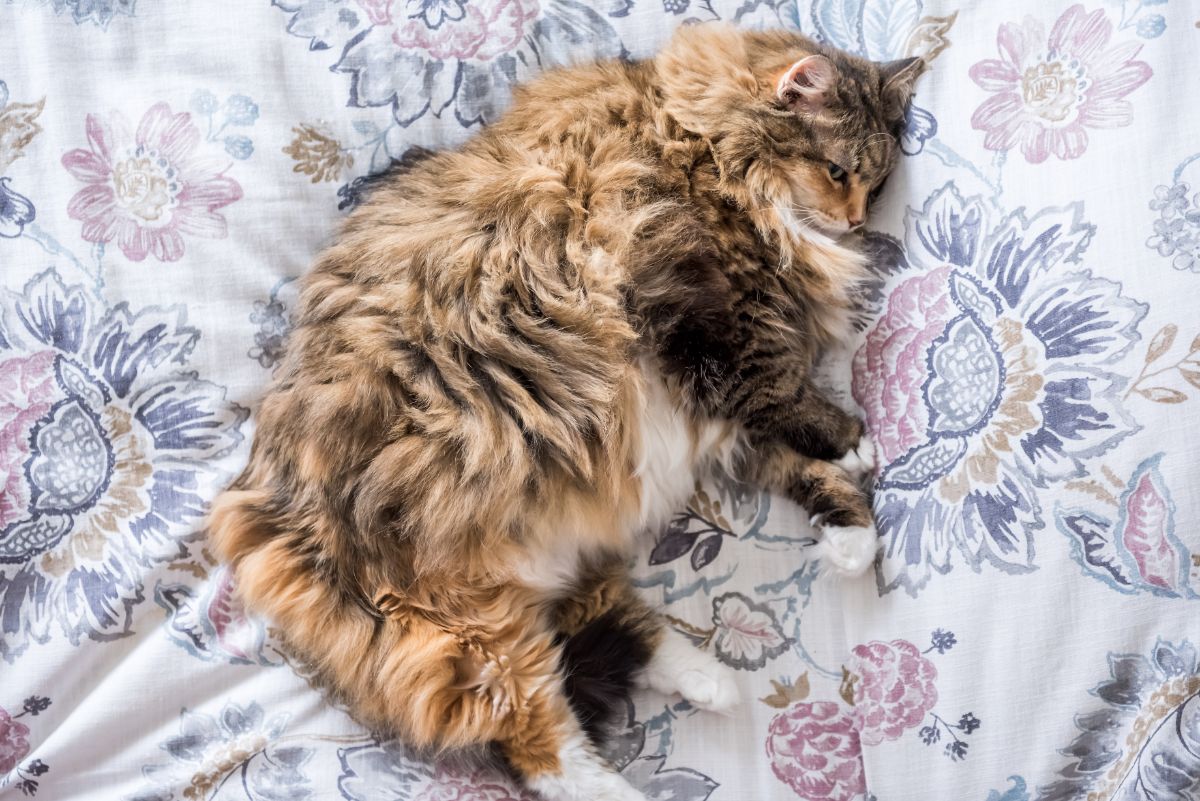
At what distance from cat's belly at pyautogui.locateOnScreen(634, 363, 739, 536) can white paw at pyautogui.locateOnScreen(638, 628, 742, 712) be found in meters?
0.21

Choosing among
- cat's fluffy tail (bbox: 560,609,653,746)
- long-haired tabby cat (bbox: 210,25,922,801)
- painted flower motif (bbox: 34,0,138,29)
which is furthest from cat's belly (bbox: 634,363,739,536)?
painted flower motif (bbox: 34,0,138,29)

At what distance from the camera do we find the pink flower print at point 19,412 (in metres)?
1.40

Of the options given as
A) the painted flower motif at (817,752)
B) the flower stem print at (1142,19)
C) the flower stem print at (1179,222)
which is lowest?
the painted flower motif at (817,752)

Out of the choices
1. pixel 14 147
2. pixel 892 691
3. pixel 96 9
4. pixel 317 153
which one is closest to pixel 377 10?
pixel 317 153

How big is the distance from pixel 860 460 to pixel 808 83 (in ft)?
2.10

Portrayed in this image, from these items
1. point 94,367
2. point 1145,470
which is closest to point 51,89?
Answer: point 94,367

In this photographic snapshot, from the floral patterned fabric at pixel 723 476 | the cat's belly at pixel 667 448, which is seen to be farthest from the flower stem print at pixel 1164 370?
the cat's belly at pixel 667 448

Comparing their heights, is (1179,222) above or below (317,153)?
below

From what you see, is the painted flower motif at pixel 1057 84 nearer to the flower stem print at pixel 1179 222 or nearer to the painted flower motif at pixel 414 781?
the flower stem print at pixel 1179 222

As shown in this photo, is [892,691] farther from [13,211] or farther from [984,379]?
[13,211]

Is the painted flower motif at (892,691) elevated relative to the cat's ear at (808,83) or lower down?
lower down

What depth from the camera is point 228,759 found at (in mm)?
1378

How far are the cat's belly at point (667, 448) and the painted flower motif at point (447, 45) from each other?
2.03 ft

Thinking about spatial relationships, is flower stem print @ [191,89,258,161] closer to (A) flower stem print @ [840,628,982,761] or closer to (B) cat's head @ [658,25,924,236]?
(B) cat's head @ [658,25,924,236]
